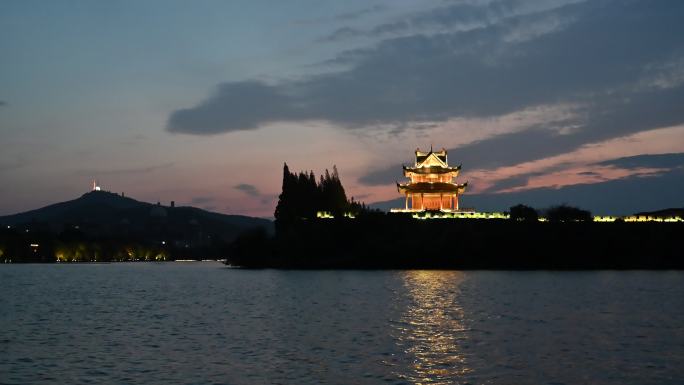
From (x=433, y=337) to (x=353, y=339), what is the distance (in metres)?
4.43

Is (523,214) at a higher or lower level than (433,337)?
higher

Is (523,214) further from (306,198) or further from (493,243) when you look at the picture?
(306,198)

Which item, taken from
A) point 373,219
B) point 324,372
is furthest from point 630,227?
point 324,372

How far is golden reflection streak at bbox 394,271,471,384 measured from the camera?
30453mm

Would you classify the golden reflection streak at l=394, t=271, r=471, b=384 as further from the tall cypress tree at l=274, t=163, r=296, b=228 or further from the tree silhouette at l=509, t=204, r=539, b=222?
the tall cypress tree at l=274, t=163, r=296, b=228

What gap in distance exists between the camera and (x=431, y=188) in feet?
474

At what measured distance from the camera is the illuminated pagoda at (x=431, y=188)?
145 metres

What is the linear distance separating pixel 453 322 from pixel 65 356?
79.6 feet

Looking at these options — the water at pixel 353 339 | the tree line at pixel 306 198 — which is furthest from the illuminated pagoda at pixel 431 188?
the water at pixel 353 339

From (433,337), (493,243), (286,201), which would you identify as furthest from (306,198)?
(433,337)

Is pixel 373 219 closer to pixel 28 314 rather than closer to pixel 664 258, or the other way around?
pixel 664 258

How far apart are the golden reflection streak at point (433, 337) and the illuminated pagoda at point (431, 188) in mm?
70966

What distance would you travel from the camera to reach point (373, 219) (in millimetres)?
133750

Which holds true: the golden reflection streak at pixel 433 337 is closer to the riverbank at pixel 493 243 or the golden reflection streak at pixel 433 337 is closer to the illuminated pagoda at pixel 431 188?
the riverbank at pixel 493 243
